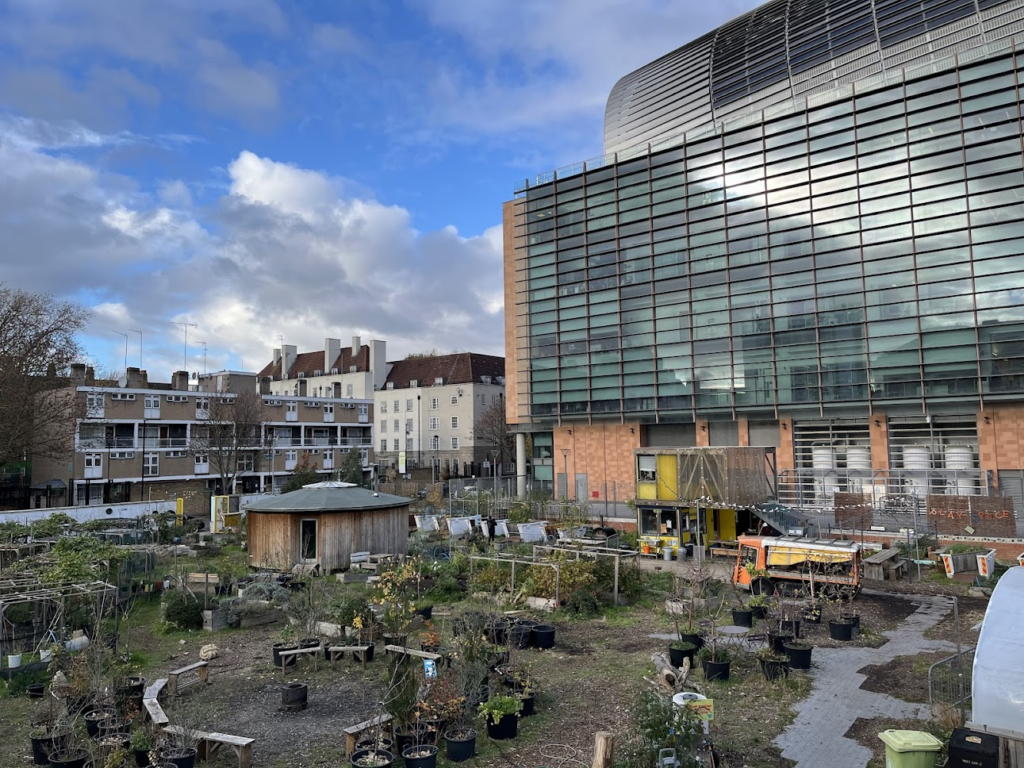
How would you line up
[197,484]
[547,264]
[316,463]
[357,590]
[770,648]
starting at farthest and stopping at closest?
[316,463], [197,484], [547,264], [357,590], [770,648]

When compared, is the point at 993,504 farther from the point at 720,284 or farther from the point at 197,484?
the point at 197,484

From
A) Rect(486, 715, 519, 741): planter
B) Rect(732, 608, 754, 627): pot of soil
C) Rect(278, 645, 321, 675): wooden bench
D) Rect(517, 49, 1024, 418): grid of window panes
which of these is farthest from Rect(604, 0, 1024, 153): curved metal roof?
Rect(486, 715, 519, 741): planter

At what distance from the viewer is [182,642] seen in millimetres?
17750

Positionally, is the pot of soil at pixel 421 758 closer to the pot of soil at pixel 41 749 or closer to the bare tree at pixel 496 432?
the pot of soil at pixel 41 749

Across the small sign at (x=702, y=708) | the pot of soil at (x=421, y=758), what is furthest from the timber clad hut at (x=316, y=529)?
the small sign at (x=702, y=708)

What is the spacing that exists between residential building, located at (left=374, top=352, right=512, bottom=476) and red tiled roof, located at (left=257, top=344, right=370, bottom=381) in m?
4.57

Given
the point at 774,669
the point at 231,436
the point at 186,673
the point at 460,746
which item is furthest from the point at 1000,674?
the point at 231,436

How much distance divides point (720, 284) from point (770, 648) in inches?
1419

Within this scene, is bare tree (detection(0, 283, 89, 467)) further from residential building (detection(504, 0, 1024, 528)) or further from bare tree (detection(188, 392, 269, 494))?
residential building (detection(504, 0, 1024, 528))

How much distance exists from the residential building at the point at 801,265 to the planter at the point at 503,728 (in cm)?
2979

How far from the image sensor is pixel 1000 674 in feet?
29.4

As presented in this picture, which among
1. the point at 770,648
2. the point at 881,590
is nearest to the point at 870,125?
the point at 881,590

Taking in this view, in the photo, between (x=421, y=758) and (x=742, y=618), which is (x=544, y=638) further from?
(x=421, y=758)

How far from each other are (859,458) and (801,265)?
41.4 feet
